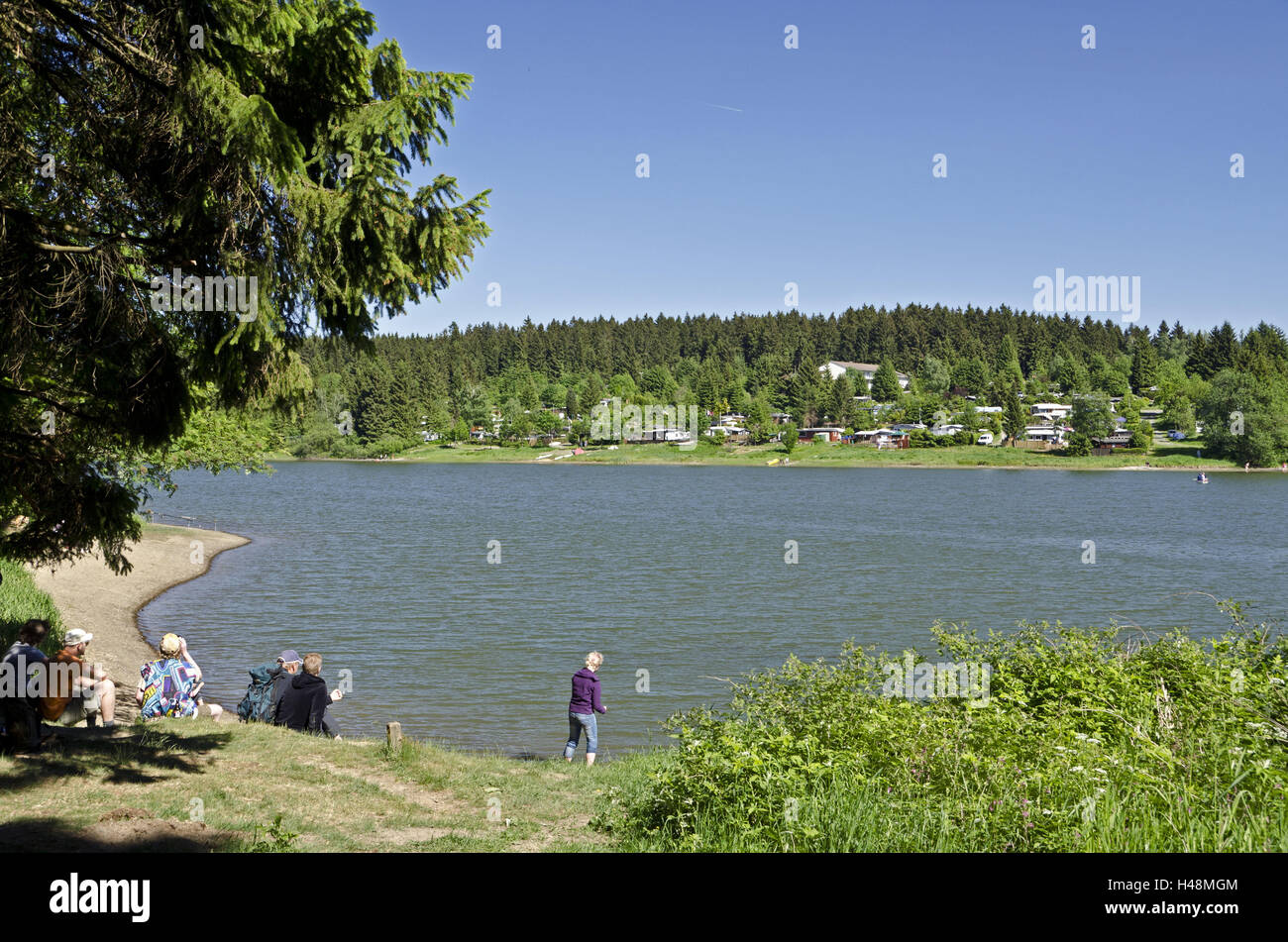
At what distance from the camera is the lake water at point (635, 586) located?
2405cm

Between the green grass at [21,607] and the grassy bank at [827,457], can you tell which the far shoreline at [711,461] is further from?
the green grass at [21,607]

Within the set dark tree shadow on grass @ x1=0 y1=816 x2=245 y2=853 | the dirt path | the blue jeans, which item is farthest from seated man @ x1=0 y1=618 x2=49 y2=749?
the blue jeans

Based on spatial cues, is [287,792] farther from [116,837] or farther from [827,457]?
[827,457]

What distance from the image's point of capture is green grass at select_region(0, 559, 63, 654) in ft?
64.1

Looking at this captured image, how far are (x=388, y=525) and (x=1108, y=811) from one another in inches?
2363

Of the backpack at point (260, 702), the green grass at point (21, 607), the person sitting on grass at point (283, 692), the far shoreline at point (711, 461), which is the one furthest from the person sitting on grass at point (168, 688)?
the far shoreline at point (711, 461)

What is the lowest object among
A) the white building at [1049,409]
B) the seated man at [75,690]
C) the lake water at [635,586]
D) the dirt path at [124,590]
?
the lake water at [635,586]

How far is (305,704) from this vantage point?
1501 cm

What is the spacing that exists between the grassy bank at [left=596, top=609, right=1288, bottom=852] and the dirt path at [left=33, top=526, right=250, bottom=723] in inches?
426

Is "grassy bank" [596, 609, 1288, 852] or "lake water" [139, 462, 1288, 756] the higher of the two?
"grassy bank" [596, 609, 1288, 852]

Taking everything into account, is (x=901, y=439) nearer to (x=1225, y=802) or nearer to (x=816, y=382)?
(x=816, y=382)

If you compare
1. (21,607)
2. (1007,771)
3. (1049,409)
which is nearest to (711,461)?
(1049,409)

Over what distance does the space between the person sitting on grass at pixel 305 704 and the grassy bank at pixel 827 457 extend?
13633cm

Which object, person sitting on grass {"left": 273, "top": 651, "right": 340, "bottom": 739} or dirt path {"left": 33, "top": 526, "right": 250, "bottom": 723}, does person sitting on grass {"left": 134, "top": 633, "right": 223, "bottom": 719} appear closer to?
person sitting on grass {"left": 273, "top": 651, "right": 340, "bottom": 739}
